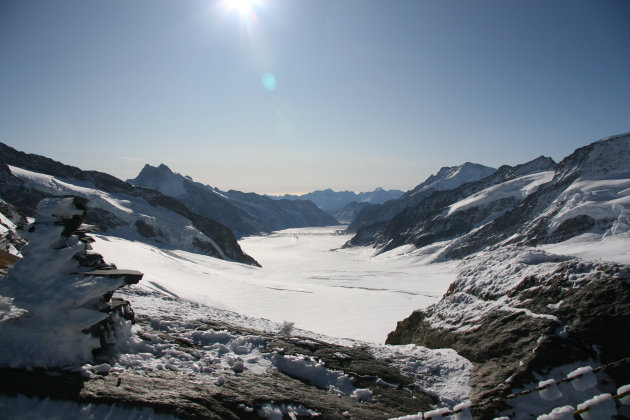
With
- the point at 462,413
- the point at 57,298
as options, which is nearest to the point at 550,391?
the point at 462,413

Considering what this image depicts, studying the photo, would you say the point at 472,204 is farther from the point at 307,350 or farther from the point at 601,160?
the point at 307,350

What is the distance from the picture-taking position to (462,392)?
6.31 m

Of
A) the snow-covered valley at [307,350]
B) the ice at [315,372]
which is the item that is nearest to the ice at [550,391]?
the snow-covered valley at [307,350]

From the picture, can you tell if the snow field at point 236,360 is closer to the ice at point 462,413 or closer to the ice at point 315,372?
the ice at point 315,372

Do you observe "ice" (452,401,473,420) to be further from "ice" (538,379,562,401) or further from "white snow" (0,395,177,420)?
"white snow" (0,395,177,420)

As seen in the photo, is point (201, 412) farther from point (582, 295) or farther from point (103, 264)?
point (582, 295)

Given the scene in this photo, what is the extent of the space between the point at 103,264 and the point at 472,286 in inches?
371

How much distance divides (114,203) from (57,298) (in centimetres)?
5720

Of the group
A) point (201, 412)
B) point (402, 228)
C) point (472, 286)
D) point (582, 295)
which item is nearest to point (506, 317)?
point (582, 295)

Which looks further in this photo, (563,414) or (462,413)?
(462,413)

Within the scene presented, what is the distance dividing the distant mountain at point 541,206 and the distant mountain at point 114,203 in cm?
5035

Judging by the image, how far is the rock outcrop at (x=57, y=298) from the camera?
4688 millimetres

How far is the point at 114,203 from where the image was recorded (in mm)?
54656

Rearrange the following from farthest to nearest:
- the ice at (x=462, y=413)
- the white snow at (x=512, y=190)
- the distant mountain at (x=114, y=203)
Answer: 1. the white snow at (x=512, y=190)
2. the distant mountain at (x=114, y=203)
3. the ice at (x=462, y=413)
